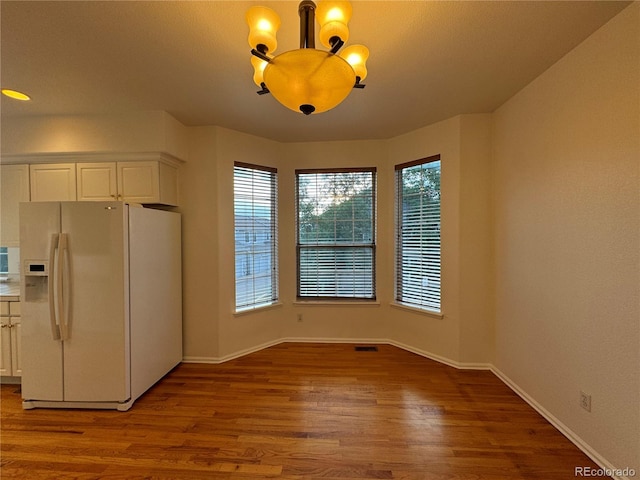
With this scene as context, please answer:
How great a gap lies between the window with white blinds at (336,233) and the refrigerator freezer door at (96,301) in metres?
2.02

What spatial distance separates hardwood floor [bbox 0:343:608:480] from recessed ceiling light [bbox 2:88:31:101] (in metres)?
2.64

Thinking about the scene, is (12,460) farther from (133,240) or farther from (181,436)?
(133,240)

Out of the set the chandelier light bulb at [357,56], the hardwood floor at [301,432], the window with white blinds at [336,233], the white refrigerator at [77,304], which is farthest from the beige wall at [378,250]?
the chandelier light bulb at [357,56]

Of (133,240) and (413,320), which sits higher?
(133,240)

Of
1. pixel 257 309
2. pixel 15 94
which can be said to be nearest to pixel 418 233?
pixel 257 309

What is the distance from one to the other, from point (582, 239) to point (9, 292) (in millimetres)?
4829

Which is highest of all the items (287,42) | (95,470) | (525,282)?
(287,42)

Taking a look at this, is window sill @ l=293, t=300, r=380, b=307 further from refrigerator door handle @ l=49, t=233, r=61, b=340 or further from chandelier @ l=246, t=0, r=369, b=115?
chandelier @ l=246, t=0, r=369, b=115

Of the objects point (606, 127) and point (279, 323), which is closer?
point (606, 127)

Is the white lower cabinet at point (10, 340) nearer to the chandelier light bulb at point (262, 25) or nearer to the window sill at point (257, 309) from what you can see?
the window sill at point (257, 309)

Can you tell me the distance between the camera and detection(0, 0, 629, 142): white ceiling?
1592mm

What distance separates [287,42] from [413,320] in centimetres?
311

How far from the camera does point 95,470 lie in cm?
180

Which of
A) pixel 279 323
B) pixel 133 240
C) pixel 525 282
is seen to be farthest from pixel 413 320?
pixel 133 240
